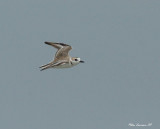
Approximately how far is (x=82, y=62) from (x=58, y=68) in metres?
2.82

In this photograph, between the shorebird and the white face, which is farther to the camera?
the white face

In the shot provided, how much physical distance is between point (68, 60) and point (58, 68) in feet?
4.13

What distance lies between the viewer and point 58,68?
46.8 meters

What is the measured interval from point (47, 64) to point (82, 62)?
4309 millimetres

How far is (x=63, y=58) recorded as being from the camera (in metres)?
47.1

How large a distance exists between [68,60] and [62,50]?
45.0 inches

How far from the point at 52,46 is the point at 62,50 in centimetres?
113

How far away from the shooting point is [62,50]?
154 feet

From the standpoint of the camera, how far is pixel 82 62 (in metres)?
48.2

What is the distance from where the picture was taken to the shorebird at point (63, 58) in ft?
152

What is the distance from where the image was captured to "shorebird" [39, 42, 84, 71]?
152ft

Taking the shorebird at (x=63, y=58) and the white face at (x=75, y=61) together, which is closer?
the shorebird at (x=63, y=58)

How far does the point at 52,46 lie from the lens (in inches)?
1825
